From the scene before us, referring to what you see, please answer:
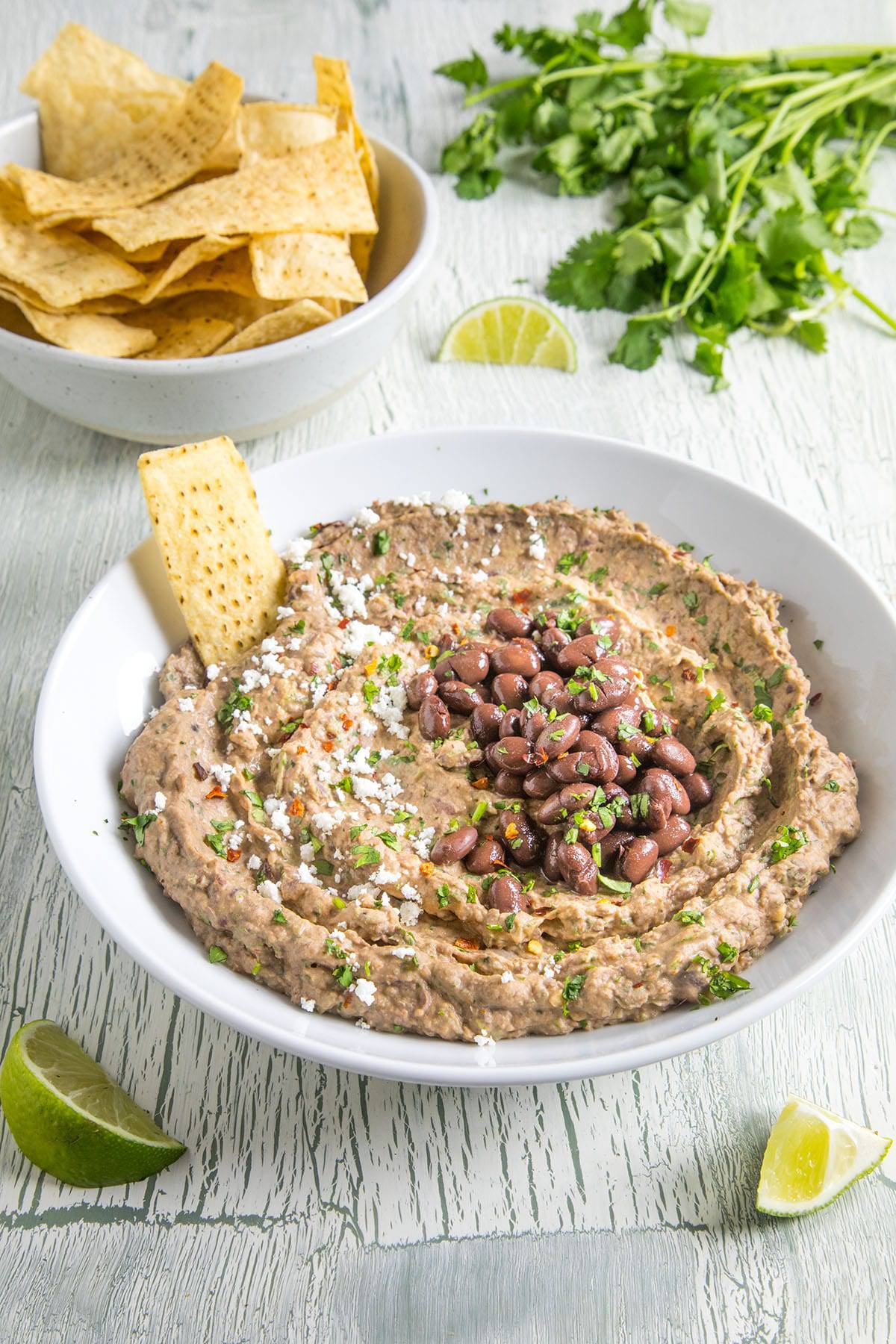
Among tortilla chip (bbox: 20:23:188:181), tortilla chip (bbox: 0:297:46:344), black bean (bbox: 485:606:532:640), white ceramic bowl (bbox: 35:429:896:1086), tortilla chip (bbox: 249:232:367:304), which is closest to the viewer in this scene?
white ceramic bowl (bbox: 35:429:896:1086)

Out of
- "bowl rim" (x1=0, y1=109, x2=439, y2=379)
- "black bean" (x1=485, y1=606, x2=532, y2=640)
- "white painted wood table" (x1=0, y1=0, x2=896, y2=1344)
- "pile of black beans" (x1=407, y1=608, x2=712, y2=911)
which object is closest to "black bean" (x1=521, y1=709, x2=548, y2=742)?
"pile of black beans" (x1=407, y1=608, x2=712, y2=911)

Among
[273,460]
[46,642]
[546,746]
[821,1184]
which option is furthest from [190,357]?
[821,1184]

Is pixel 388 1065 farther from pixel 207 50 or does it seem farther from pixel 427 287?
pixel 207 50

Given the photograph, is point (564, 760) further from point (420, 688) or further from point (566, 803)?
point (420, 688)

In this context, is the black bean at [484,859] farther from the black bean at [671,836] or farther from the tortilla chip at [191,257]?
the tortilla chip at [191,257]

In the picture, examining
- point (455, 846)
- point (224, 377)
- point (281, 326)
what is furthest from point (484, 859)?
point (281, 326)

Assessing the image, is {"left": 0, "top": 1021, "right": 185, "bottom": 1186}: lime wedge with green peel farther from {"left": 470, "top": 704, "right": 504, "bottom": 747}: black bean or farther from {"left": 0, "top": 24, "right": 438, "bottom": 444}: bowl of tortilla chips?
{"left": 0, "top": 24, "right": 438, "bottom": 444}: bowl of tortilla chips
